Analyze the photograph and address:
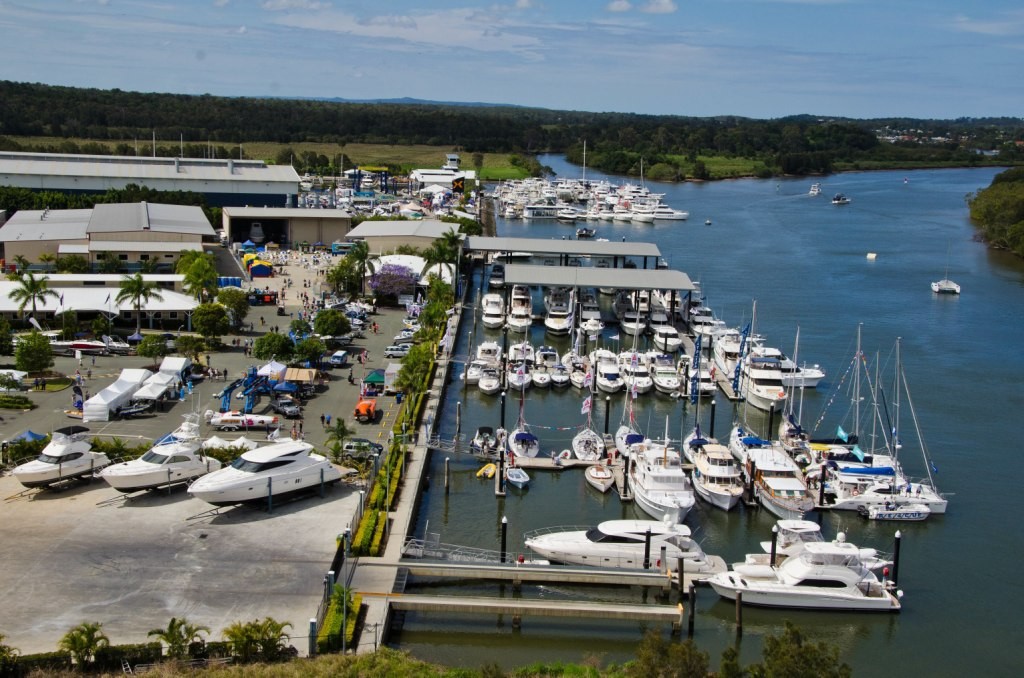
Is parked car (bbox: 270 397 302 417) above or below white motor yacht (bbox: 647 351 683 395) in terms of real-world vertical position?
below

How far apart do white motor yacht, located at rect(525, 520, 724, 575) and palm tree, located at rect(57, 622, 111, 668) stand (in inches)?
427

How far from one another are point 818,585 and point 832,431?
49.2ft

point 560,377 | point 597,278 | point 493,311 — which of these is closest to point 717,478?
point 560,377

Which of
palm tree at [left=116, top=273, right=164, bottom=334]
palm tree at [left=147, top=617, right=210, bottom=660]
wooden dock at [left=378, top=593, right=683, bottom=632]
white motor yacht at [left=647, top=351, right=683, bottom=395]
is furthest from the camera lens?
palm tree at [left=116, top=273, right=164, bottom=334]

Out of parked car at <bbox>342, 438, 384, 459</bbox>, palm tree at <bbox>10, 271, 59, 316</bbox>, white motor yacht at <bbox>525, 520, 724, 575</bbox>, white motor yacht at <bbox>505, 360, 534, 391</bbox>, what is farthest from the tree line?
white motor yacht at <bbox>525, 520, 724, 575</bbox>

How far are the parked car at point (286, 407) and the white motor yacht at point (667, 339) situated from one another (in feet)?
63.9

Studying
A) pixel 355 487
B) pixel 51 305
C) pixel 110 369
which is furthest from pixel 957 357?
pixel 51 305

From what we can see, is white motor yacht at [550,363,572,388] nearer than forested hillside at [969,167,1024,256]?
Yes

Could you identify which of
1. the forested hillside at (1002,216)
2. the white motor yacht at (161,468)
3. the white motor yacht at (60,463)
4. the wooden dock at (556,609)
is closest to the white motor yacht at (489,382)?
the white motor yacht at (161,468)

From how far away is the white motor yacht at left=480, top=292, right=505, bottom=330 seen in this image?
52000mm

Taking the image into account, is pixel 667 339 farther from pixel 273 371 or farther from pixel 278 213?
pixel 278 213

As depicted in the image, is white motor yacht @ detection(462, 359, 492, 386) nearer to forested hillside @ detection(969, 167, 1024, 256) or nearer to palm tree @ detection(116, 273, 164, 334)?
palm tree @ detection(116, 273, 164, 334)

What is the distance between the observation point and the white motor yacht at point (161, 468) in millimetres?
25984

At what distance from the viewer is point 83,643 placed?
1848 centimetres
